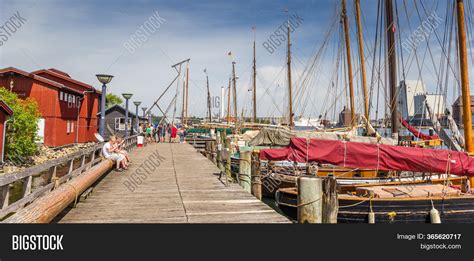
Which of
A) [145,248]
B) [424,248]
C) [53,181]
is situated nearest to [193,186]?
[53,181]

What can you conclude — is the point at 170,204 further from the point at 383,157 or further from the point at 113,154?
the point at 383,157

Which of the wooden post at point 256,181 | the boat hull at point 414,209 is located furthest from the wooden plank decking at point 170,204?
the boat hull at point 414,209

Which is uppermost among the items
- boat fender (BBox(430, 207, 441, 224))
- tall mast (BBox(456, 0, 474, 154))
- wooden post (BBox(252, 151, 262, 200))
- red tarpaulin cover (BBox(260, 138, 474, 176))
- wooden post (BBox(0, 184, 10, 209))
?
tall mast (BBox(456, 0, 474, 154))

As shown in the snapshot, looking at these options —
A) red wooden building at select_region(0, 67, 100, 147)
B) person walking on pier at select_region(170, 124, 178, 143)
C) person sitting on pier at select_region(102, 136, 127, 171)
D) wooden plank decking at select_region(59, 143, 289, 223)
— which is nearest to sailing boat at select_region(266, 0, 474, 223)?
wooden plank decking at select_region(59, 143, 289, 223)

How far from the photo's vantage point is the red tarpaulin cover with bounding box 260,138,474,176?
9.56 m

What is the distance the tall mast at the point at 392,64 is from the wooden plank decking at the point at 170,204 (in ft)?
39.4

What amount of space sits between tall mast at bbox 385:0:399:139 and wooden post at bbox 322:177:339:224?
11.8m

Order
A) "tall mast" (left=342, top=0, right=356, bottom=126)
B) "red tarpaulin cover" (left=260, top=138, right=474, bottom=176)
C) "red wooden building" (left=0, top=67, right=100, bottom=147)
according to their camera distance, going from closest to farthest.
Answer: "red tarpaulin cover" (left=260, top=138, right=474, bottom=176), "tall mast" (left=342, top=0, right=356, bottom=126), "red wooden building" (left=0, top=67, right=100, bottom=147)

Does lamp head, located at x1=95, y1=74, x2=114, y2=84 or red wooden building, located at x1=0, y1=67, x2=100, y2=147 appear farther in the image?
red wooden building, located at x1=0, y1=67, x2=100, y2=147

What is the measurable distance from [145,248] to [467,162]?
1011cm

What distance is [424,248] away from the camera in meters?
6.21

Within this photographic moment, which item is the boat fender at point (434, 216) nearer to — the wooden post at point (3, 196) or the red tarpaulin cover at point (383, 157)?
the red tarpaulin cover at point (383, 157)

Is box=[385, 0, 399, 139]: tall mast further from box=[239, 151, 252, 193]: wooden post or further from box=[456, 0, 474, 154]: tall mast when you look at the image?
box=[239, 151, 252, 193]: wooden post

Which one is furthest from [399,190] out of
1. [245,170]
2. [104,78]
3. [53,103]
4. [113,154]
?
[53,103]
